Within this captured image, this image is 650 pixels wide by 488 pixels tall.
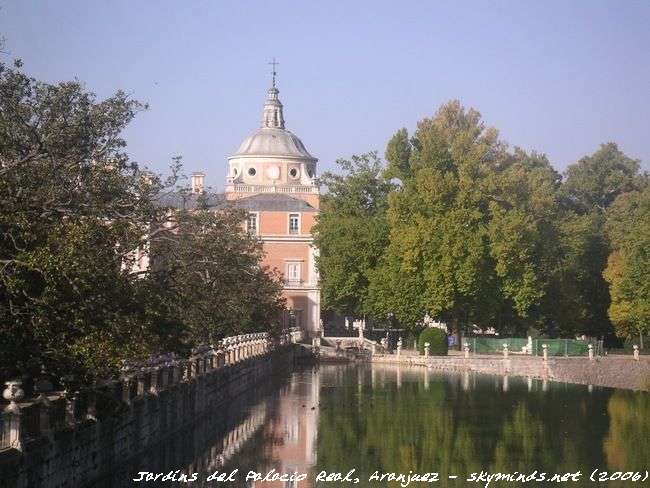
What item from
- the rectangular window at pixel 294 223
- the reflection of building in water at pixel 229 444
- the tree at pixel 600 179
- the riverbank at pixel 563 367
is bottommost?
the reflection of building in water at pixel 229 444

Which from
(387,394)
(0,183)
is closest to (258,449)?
(0,183)

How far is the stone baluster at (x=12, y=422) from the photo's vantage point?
19344 mm

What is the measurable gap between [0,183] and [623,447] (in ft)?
57.9

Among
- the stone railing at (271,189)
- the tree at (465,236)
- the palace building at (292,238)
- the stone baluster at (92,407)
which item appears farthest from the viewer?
the stone railing at (271,189)

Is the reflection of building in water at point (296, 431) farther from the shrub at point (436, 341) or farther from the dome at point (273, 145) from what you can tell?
the dome at point (273, 145)

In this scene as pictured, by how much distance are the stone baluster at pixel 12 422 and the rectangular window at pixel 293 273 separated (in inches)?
2698

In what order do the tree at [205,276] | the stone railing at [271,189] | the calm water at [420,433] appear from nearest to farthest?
1. the calm water at [420,433]
2. the tree at [205,276]
3. the stone railing at [271,189]

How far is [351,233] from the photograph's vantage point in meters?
70.9

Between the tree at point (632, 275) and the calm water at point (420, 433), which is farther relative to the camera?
the tree at point (632, 275)

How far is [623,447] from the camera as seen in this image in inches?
1251

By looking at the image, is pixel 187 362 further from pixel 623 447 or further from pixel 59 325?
pixel 59 325

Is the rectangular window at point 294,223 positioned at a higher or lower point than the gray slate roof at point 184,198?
higher

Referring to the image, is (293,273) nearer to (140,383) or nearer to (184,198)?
(184,198)

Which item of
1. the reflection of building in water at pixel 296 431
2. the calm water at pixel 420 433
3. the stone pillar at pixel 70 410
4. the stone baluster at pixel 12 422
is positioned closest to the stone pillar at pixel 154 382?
the calm water at pixel 420 433
